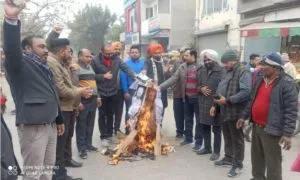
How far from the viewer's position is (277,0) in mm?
14086

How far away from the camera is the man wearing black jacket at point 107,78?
271 inches

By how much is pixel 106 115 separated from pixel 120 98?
46 centimetres

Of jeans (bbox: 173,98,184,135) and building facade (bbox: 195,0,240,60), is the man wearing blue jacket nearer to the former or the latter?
jeans (bbox: 173,98,184,135)

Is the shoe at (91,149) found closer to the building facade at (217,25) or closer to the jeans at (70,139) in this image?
the jeans at (70,139)

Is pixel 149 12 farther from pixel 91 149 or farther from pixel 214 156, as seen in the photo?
pixel 214 156

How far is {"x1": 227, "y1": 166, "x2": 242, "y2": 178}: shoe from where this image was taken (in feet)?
17.7

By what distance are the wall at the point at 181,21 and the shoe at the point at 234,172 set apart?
22.7 meters

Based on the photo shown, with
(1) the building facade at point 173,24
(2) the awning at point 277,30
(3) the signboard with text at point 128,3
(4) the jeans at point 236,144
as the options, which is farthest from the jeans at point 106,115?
(3) the signboard with text at point 128,3

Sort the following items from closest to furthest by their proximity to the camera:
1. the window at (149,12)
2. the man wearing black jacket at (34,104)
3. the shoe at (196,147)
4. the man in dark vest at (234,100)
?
the man wearing black jacket at (34,104) → the man in dark vest at (234,100) → the shoe at (196,147) → the window at (149,12)

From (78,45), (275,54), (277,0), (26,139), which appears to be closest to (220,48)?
(277,0)

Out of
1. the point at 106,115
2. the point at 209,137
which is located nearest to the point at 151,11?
the point at 106,115

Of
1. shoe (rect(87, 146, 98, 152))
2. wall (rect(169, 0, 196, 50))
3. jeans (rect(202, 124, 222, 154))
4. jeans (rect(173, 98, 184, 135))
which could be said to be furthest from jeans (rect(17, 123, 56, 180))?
wall (rect(169, 0, 196, 50))

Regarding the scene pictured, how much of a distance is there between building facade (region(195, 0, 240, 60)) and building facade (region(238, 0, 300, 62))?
100cm

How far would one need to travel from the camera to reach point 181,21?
2819 cm
